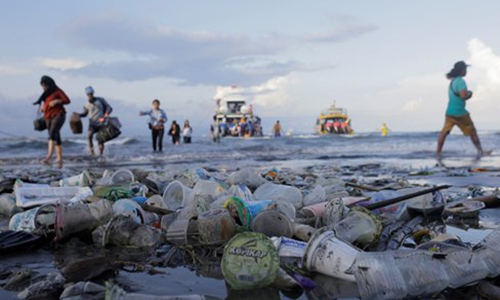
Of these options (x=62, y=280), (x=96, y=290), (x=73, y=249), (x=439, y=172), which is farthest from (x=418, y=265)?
(x=439, y=172)

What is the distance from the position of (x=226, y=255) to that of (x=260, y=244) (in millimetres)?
151

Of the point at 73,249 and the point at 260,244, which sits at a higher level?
the point at 260,244

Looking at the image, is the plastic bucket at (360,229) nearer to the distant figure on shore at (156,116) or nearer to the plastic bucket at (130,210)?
the plastic bucket at (130,210)

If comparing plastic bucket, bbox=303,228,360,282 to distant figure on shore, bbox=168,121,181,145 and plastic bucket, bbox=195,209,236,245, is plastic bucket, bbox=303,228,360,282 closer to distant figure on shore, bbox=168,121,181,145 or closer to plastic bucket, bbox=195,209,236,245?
plastic bucket, bbox=195,209,236,245

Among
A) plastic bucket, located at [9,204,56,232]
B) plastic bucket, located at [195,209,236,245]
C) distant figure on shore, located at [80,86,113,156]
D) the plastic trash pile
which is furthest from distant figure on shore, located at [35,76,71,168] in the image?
plastic bucket, located at [195,209,236,245]

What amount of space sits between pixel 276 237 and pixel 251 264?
1.60 feet

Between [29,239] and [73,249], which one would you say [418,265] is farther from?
[29,239]

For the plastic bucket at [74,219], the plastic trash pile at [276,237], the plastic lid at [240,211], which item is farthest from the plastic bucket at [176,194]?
Result: the plastic lid at [240,211]

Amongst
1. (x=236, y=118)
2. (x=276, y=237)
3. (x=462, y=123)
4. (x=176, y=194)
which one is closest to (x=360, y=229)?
(x=276, y=237)

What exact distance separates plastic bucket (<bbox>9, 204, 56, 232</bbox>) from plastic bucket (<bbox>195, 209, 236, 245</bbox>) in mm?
902

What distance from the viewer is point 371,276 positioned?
A: 5.63 feet

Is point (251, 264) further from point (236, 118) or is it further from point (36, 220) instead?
point (236, 118)

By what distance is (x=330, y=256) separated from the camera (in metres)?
1.92

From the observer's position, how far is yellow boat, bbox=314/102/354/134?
44.5 meters
